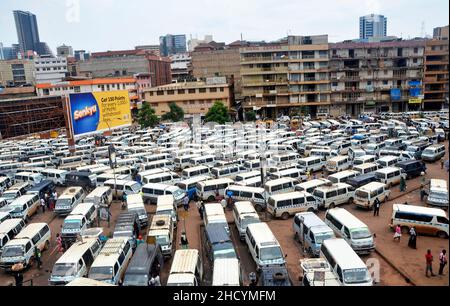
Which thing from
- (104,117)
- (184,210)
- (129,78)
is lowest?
(184,210)

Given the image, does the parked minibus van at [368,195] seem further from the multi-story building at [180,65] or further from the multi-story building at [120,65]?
the multi-story building at [180,65]

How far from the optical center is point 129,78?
2228 inches

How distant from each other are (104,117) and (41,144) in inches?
243

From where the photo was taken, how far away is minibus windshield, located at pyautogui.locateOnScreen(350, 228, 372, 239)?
11641 millimetres

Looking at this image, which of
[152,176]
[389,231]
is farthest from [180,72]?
[389,231]

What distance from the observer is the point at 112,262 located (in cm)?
1017

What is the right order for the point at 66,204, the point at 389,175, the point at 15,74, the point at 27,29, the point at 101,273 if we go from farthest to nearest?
the point at 15,74 → the point at 389,175 → the point at 66,204 → the point at 101,273 → the point at 27,29

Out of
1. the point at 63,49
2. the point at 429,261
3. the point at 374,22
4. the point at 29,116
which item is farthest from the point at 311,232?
the point at 29,116

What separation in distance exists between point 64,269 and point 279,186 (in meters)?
9.99

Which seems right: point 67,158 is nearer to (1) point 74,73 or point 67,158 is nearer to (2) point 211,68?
(2) point 211,68

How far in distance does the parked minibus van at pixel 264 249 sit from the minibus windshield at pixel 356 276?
1.95 m

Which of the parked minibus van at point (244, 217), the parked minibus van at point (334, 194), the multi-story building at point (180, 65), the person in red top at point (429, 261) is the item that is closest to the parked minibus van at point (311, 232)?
the parked minibus van at point (244, 217)

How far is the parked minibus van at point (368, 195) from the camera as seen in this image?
15453 mm

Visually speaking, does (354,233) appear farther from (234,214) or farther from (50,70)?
(50,70)
